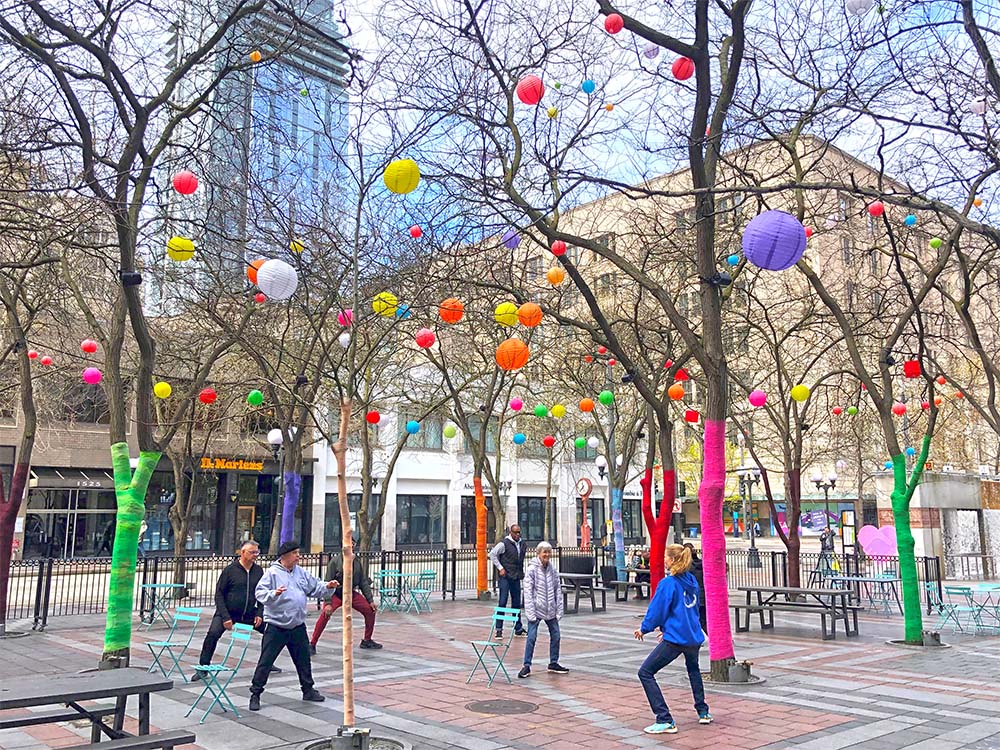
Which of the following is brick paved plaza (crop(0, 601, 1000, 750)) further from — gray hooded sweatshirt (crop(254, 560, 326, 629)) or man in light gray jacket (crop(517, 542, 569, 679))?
gray hooded sweatshirt (crop(254, 560, 326, 629))

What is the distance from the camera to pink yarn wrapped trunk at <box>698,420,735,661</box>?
9.79m

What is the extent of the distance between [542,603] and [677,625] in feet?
9.15

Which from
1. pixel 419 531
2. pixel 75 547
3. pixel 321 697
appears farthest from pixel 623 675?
pixel 419 531

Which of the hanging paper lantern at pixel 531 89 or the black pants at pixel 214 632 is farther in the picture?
the black pants at pixel 214 632

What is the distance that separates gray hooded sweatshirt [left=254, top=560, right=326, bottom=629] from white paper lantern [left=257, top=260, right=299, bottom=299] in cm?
302

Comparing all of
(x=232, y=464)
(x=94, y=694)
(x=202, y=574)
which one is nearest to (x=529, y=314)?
(x=94, y=694)

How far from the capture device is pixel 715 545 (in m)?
9.98

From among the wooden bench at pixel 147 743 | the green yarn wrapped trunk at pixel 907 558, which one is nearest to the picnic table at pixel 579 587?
the green yarn wrapped trunk at pixel 907 558

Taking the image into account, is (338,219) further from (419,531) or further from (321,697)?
(419,531)

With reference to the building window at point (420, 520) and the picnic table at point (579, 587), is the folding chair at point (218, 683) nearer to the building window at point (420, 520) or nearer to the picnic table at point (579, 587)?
the picnic table at point (579, 587)

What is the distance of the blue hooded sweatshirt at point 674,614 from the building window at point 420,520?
36.5 m

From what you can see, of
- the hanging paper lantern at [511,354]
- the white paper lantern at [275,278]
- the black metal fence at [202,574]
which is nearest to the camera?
the white paper lantern at [275,278]

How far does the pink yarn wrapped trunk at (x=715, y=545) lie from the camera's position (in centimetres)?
979

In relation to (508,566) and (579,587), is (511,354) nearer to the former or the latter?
(508,566)
